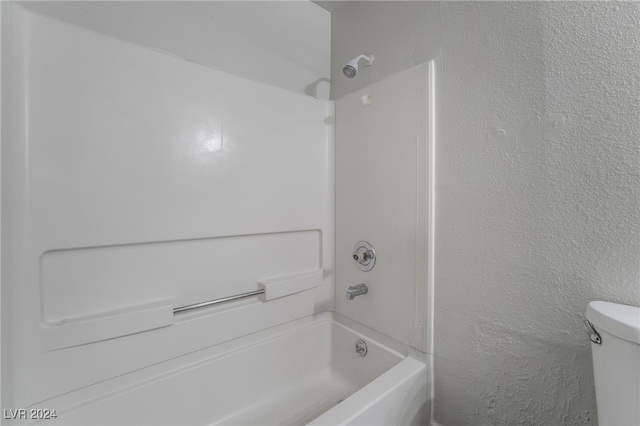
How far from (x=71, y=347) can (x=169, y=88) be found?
2.90 feet

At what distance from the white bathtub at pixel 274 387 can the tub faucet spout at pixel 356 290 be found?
0.72ft

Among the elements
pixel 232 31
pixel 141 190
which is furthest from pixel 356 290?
pixel 232 31

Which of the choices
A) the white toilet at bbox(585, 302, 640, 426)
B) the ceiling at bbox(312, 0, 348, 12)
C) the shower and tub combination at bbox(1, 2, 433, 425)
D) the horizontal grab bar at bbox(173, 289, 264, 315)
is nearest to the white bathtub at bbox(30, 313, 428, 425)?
the shower and tub combination at bbox(1, 2, 433, 425)

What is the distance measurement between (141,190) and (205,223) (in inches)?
9.1

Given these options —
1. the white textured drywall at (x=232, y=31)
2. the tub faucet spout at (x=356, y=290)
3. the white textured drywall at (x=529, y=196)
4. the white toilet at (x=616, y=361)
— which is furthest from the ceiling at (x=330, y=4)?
the white toilet at (x=616, y=361)

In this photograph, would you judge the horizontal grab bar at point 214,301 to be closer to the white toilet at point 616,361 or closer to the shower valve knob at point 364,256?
the shower valve knob at point 364,256

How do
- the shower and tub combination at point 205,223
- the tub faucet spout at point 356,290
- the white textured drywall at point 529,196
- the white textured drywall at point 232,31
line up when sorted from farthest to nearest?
the tub faucet spout at point 356,290 < the white textured drywall at point 232,31 < the shower and tub combination at point 205,223 < the white textured drywall at point 529,196

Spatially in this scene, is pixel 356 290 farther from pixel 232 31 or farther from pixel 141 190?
pixel 232 31

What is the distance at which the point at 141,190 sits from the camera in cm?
87

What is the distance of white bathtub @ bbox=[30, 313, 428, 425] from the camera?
2.64ft

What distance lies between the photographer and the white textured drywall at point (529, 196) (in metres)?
0.62

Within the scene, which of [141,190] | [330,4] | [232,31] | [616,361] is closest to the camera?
[616,361]

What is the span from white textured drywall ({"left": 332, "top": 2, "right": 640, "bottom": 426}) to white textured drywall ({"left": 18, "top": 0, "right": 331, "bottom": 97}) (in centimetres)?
55

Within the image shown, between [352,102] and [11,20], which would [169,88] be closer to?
[11,20]
